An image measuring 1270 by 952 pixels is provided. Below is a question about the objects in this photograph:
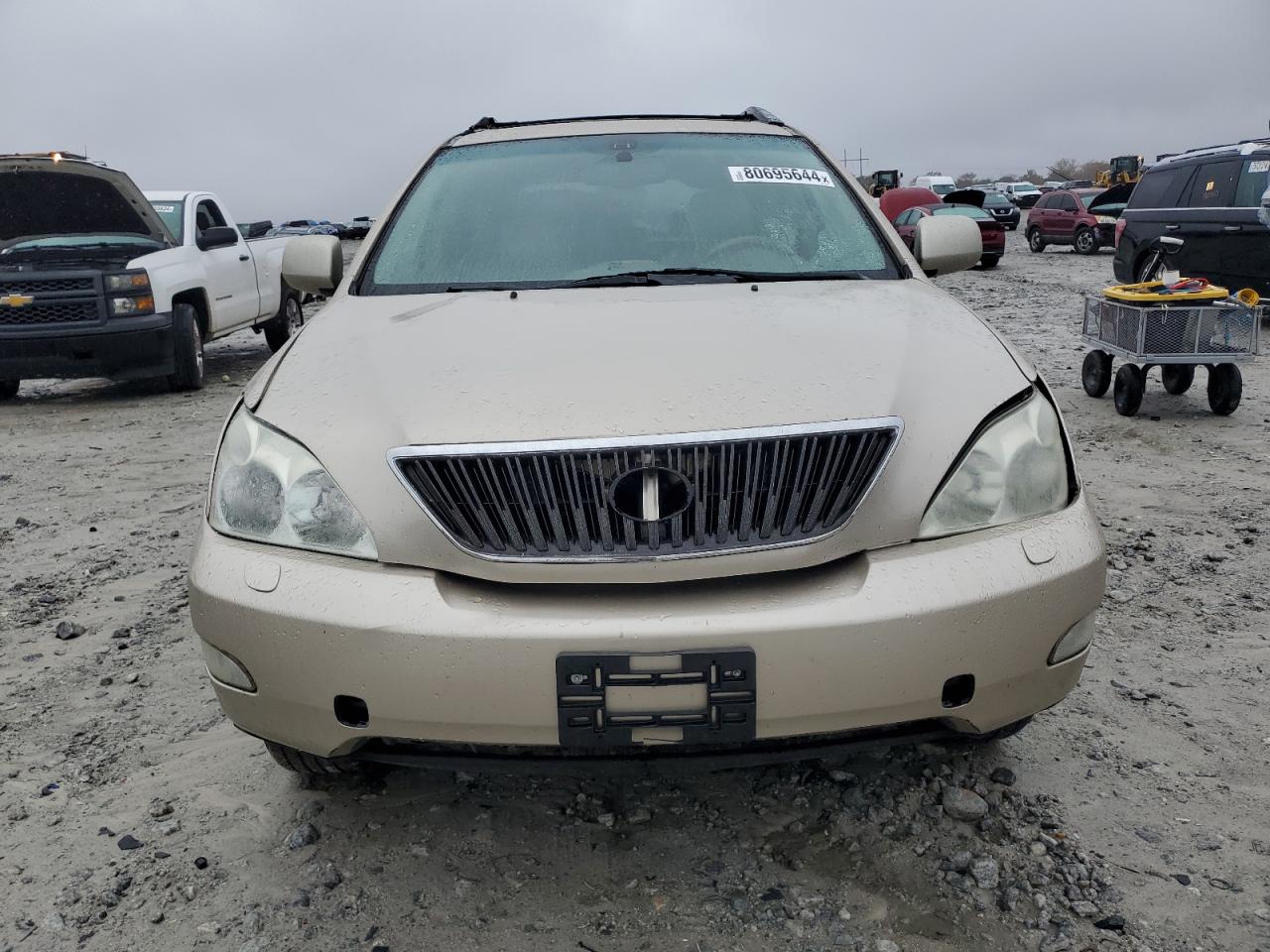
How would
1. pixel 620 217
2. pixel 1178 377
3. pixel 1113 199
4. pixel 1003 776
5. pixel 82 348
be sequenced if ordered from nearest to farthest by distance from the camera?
1. pixel 1003 776
2. pixel 620 217
3. pixel 1178 377
4. pixel 82 348
5. pixel 1113 199

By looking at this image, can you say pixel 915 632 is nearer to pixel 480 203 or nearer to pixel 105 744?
pixel 480 203

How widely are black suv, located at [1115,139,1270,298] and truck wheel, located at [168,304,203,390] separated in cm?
938

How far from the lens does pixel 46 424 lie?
8.09m

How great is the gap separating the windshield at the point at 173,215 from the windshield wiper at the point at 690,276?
806cm

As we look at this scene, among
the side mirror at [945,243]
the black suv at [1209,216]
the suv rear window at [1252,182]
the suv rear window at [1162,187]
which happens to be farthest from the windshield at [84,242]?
the suv rear window at [1252,182]

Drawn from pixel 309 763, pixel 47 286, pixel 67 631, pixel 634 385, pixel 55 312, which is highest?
pixel 634 385

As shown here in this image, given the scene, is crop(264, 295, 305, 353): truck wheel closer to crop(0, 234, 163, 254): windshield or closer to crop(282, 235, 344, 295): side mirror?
crop(0, 234, 163, 254): windshield

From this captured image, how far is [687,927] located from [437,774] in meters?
0.82

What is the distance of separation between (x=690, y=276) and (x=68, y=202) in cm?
851

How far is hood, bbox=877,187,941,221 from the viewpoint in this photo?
2408 centimetres

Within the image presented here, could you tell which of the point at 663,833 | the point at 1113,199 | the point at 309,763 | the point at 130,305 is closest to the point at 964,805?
the point at 663,833

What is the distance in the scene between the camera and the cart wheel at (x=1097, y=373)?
7.28m

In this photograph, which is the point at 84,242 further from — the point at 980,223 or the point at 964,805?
the point at 980,223

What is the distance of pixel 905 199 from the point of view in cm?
2473
